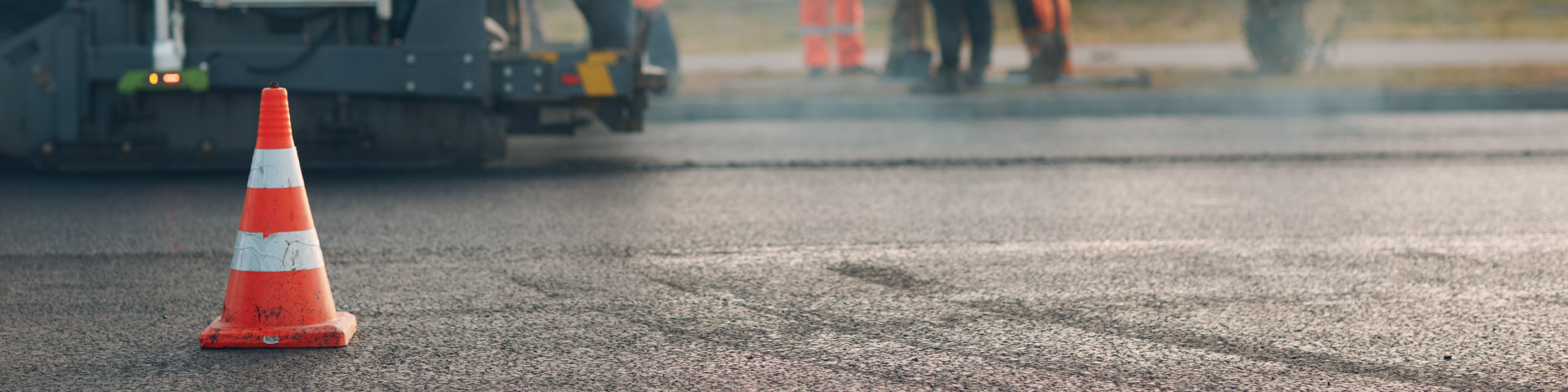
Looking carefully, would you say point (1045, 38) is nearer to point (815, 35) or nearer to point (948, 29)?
point (948, 29)

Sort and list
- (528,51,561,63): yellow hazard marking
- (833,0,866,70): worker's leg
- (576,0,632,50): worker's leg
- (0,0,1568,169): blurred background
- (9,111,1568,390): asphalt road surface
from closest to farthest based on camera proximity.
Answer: (9,111,1568,390): asphalt road surface
(0,0,1568,169): blurred background
(528,51,561,63): yellow hazard marking
(576,0,632,50): worker's leg
(833,0,866,70): worker's leg

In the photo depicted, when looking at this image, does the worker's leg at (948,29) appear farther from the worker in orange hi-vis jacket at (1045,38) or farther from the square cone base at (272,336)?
the square cone base at (272,336)

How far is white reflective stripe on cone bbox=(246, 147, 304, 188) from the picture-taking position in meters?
3.56

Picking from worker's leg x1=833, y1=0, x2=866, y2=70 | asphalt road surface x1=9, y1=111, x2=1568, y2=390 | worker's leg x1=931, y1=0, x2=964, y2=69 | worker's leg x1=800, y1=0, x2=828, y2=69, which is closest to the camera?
asphalt road surface x1=9, y1=111, x2=1568, y2=390

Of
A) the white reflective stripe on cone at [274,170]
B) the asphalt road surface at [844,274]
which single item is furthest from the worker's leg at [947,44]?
the white reflective stripe on cone at [274,170]

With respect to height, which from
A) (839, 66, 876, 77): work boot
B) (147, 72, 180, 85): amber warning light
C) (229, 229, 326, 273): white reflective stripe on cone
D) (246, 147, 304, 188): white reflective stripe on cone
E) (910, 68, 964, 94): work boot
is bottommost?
(839, 66, 876, 77): work boot

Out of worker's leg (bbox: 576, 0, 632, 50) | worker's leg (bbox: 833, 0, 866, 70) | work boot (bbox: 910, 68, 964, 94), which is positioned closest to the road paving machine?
worker's leg (bbox: 576, 0, 632, 50)

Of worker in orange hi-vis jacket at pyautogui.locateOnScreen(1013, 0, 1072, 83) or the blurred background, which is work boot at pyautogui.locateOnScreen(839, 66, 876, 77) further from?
worker in orange hi-vis jacket at pyautogui.locateOnScreen(1013, 0, 1072, 83)

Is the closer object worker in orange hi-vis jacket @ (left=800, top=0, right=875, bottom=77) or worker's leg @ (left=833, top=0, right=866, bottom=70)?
worker in orange hi-vis jacket @ (left=800, top=0, right=875, bottom=77)

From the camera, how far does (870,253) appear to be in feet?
16.2

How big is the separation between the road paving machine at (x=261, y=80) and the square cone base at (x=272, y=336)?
394 cm

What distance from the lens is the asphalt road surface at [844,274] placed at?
325cm

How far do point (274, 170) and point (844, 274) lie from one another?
1711 millimetres

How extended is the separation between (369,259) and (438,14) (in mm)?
2707
